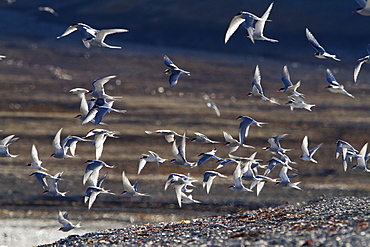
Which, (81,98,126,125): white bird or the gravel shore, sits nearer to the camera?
the gravel shore

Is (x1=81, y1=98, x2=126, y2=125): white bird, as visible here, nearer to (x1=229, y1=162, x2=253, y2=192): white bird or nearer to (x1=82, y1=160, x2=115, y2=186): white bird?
(x1=82, y1=160, x2=115, y2=186): white bird

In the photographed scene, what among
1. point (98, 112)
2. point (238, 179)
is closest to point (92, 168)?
point (98, 112)

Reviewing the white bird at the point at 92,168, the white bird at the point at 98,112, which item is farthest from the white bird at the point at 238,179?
the white bird at the point at 98,112

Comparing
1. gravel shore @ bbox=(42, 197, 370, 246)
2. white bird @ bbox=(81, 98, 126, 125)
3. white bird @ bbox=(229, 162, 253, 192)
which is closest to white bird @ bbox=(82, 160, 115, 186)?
white bird @ bbox=(81, 98, 126, 125)

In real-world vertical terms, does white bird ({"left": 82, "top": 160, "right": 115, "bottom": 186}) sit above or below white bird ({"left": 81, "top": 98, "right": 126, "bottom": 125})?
below

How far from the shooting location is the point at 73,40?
5403 cm

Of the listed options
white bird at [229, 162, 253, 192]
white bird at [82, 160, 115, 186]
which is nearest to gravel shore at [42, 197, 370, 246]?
white bird at [229, 162, 253, 192]

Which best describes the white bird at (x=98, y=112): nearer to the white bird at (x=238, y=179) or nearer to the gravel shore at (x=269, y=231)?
the gravel shore at (x=269, y=231)

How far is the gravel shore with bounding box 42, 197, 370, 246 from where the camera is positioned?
10.8m

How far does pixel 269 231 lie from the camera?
12.2 metres

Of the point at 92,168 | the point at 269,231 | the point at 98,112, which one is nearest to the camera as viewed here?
the point at 269,231

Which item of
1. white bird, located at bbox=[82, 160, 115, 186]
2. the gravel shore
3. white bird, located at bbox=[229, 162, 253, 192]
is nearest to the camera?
the gravel shore

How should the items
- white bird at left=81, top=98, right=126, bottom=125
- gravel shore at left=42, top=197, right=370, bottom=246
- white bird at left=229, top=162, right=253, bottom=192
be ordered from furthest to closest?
white bird at left=229, top=162, right=253, bottom=192 < white bird at left=81, top=98, right=126, bottom=125 < gravel shore at left=42, top=197, right=370, bottom=246

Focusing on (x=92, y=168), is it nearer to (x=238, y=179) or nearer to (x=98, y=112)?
(x=98, y=112)
